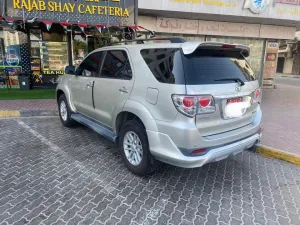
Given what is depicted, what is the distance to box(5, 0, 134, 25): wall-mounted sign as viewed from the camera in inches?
311

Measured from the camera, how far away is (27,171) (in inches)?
135

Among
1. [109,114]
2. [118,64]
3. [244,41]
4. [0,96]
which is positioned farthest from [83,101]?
[244,41]

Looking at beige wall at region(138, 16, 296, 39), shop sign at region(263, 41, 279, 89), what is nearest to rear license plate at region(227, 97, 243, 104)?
beige wall at region(138, 16, 296, 39)

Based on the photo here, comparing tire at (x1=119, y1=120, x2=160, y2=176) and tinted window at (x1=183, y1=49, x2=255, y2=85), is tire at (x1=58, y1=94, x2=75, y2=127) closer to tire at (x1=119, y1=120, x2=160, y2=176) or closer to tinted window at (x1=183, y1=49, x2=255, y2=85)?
tire at (x1=119, y1=120, x2=160, y2=176)

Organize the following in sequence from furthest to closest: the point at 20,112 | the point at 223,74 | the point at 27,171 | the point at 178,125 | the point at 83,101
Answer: the point at 20,112, the point at 83,101, the point at 27,171, the point at 223,74, the point at 178,125

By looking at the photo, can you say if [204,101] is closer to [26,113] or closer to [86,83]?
[86,83]

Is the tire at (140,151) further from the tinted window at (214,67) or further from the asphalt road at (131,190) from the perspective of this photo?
the tinted window at (214,67)

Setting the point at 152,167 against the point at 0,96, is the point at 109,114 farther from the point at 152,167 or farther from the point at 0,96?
the point at 0,96

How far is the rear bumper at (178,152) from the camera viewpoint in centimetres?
268

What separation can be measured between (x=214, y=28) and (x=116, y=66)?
8.63 m

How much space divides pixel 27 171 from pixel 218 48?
3171 millimetres

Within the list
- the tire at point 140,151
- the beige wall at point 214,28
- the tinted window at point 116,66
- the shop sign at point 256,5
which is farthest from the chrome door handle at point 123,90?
the shop sign at point 256,5

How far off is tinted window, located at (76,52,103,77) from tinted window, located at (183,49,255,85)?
1901 mm

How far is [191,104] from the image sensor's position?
259 cm
